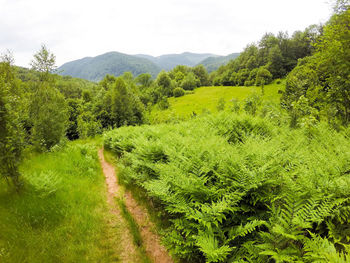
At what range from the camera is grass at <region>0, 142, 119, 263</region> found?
354cm

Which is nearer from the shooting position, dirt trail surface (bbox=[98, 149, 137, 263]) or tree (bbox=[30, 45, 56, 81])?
dirt trail surface (bbox=[98, 149, 137, 263])

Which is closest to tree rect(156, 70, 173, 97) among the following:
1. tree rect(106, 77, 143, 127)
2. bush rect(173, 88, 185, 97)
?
bush rect(173, 88, 185, 97)

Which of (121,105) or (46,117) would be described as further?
(121,105)

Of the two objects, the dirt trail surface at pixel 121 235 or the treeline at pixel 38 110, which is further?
the treeline at pixel 38 110

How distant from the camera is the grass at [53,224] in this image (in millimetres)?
3541

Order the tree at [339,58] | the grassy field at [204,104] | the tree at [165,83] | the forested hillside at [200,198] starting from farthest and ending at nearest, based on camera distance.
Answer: the tree at [165,83], the grassy field at [204,104], the tree at [339,58], the forested hillside at [200,198]

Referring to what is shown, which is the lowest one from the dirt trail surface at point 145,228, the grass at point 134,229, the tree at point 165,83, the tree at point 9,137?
the dirt trail surface at point 145,228

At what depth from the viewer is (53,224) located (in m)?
4.29

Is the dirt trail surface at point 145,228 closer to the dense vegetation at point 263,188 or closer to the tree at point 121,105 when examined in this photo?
the dense vegetation at point 263,188

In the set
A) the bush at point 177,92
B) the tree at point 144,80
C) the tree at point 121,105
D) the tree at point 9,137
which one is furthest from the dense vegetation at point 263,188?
the tree at point 144,80

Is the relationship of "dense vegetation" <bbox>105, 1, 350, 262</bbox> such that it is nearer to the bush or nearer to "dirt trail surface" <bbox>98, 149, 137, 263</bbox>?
"dirt trail surface" <bbox>98, 149, 137, 263</bbox>

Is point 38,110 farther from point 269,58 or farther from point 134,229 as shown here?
point 269,58

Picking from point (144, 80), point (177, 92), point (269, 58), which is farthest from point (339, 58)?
point (144, 80)

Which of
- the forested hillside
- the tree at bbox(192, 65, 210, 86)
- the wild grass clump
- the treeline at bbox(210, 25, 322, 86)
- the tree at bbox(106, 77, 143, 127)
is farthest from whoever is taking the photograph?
the tree at bbox(192, 65, 210, 86)
